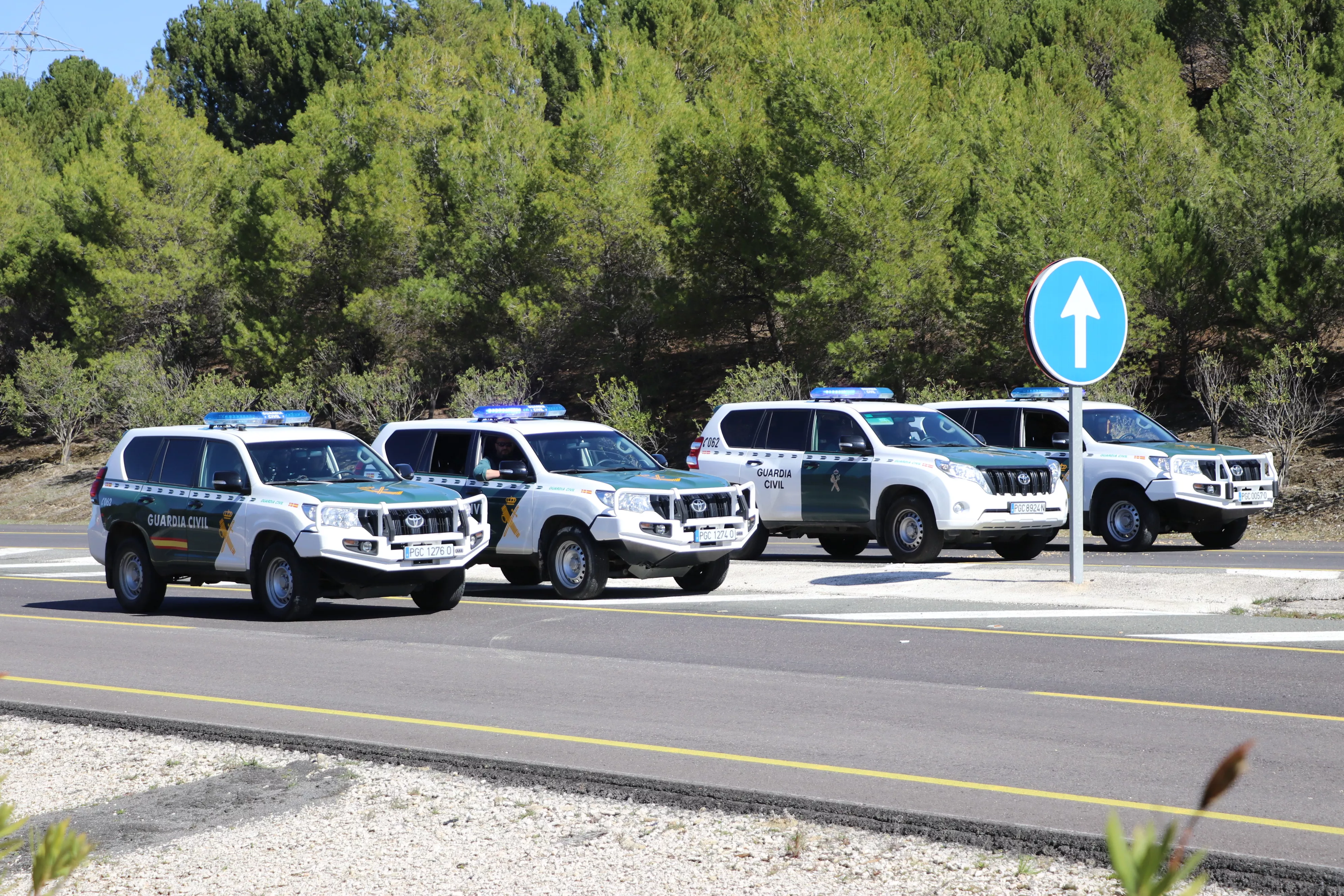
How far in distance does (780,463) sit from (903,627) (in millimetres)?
6423

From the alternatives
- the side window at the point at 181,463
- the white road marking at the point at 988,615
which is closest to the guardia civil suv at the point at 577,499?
the white road marking at the point at 988,615

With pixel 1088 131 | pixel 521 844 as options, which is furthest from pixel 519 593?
pixel 1088 131

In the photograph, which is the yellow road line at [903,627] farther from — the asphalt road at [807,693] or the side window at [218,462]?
the side window at [218,462]

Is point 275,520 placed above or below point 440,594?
above

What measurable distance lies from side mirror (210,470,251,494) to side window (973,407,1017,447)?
1037 centimetres

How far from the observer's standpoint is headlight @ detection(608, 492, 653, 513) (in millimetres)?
14648

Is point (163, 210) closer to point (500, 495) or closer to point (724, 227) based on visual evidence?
point (724, 227)

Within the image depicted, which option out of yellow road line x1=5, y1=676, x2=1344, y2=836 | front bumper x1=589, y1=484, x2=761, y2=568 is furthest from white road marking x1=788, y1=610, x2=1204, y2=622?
yellow road line x1=5, y1=676, x2=1344, y2=836

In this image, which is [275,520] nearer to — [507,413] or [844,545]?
[507,413]

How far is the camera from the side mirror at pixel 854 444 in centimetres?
1770

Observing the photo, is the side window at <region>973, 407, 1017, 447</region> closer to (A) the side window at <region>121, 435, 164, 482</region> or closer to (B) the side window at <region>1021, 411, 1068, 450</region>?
(B) the side window at <region>1021, 411, 1068, 450</region>

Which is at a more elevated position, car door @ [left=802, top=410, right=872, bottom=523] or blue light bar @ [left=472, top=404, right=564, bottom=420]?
blue light bar @ [left=472, top=404, right=564, bottom=420]

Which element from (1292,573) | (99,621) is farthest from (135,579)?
(1292,573)

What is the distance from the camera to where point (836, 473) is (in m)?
18.0
